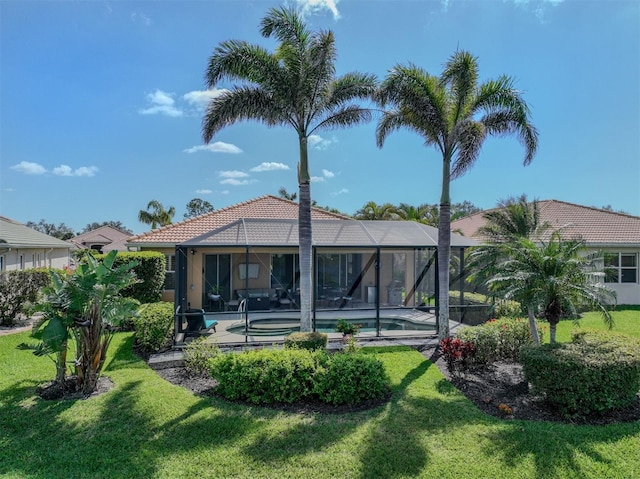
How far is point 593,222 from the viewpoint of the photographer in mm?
23422

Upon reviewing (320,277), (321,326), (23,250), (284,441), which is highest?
(23,250)

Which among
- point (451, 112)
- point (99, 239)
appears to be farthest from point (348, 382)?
point (99, 239)

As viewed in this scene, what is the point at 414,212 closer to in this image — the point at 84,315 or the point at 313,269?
the point at 313,269

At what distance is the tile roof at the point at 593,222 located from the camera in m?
21.2

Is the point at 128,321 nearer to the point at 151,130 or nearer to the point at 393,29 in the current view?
the point at 151,130

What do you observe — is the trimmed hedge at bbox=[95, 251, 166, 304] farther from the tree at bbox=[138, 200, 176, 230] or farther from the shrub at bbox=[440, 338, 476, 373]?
the tree at bbox=[138, 200, 176, 230]

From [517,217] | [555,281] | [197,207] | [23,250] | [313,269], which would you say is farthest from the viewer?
[197,207]

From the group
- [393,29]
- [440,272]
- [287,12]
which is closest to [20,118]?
[287,12]

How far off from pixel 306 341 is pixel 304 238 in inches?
116

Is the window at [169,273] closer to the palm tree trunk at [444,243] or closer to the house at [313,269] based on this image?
Answer: the house at [313,269]

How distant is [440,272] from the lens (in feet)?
35.4

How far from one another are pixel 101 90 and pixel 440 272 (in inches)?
587

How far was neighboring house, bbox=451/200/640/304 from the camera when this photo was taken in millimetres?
20703

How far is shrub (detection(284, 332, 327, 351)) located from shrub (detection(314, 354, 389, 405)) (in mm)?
1794
